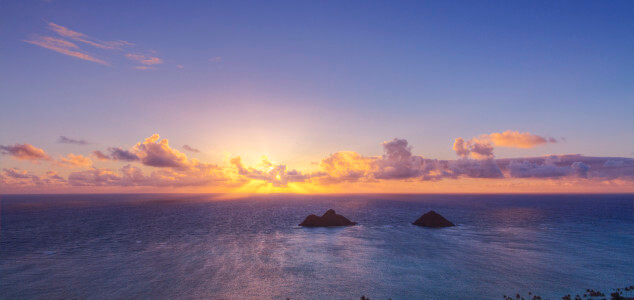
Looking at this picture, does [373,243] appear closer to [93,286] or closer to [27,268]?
[93,286]

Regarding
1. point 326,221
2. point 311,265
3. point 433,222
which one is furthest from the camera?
point 326,221

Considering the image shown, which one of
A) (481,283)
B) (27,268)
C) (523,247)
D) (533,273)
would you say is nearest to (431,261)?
(481,283)

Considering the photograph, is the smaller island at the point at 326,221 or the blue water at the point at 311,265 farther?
the smaller island at the point at 326,221

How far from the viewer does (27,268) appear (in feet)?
155

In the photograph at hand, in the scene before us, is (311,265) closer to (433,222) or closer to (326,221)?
(326,221)

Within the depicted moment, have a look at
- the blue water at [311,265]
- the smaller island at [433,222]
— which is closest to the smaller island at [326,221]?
the blue water at [311,265]

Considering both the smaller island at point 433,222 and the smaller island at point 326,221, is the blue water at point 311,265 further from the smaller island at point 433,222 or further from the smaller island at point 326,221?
the smaller island at point 326,221

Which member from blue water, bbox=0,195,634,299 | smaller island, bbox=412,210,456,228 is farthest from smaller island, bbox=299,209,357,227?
smaller island, bbox=412,210,456,228

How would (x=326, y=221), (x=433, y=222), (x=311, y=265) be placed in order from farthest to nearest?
(x=326, y=221) < (x=433, y=222) < (x=311, y=265)

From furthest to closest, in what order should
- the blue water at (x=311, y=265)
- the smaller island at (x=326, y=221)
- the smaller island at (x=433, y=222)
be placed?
1. the smaller island at (x=326, y=221)
2. the smaller island at (x=433, y=222)
3. the blue water at (x=311, y=265)

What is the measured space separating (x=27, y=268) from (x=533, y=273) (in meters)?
82.5

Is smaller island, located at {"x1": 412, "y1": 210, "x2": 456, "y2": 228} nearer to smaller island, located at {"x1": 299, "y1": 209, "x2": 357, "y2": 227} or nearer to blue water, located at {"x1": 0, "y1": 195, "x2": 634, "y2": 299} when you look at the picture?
blue water, located at {"x1": 0, "y1": 195, "x2": 634, "y2": 299}

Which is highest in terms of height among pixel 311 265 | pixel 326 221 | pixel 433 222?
pixel 311 265

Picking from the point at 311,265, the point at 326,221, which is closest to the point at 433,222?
the point at 326,221
